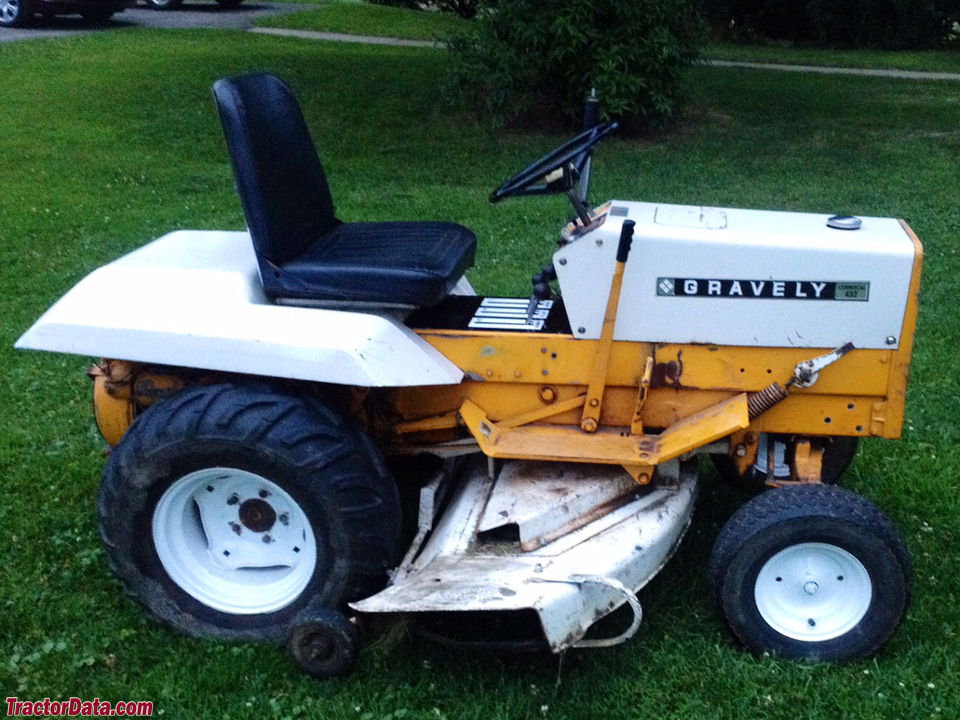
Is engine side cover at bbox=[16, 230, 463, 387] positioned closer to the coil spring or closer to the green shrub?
the coil spring

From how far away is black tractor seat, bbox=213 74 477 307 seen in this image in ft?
11.1

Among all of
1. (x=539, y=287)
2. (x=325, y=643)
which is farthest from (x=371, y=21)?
(x=325, y=643)

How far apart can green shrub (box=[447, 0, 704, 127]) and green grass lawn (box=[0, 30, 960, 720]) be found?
1.48 ft

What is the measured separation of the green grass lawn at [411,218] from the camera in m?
3.18

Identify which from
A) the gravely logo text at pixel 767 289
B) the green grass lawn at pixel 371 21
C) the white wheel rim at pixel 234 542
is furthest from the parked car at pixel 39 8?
the gravely logo text at pixel 767 289

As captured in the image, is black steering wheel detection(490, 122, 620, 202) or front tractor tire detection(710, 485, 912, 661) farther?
black steering wheel detection(490, 122, 620, 202)

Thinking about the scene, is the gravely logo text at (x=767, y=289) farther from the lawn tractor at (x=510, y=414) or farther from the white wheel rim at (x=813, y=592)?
the white wheel rim at (x=813, y=592)

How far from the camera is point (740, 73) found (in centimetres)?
1447

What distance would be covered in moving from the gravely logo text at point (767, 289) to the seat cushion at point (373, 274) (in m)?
0.68

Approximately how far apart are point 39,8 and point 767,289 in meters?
15.4

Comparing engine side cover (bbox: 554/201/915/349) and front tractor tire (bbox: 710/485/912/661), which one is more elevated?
engine side cover (bbox: 554/201/915/349)

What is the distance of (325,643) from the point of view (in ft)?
10.4

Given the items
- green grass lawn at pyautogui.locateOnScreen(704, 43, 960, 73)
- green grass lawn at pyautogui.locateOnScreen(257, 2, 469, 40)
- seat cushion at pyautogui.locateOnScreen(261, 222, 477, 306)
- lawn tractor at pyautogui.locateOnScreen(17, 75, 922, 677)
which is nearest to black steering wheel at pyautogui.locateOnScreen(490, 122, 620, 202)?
lawn tractor at pyautogui.locateOnScreen(17, 75, 922, 677)

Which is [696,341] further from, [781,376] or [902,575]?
[902,575]
